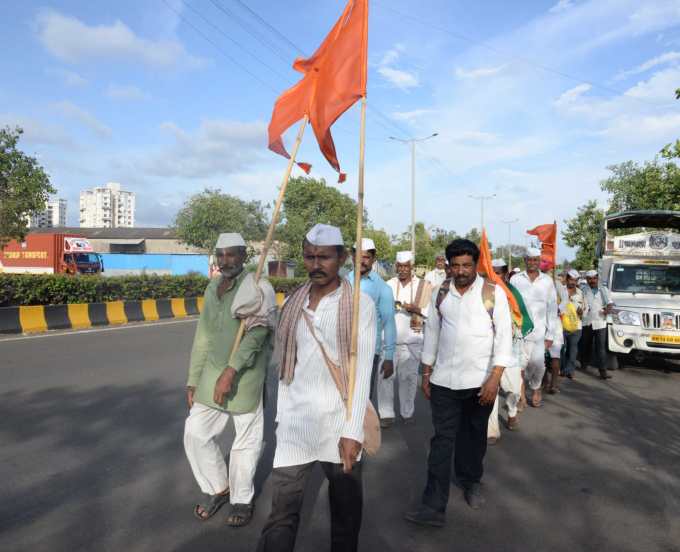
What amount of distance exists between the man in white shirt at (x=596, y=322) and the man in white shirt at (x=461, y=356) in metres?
6.53

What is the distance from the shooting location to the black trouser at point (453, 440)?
3.95m

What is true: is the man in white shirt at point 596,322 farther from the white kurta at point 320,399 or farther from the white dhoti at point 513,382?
the white kurta at point 320,399

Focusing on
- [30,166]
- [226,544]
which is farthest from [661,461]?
[30,166]

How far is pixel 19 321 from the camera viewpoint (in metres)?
13.3

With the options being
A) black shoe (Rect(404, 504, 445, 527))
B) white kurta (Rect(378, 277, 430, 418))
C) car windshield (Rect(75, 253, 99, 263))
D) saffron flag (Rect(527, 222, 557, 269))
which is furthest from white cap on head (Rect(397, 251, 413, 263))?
car windshield (Rect(75, 253, 99, 263))

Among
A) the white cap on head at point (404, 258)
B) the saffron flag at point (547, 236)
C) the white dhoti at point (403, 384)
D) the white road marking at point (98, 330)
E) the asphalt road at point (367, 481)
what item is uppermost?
the saffron flag at point (547, 236)

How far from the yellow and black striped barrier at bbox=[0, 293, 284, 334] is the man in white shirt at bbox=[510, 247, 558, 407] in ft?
35.3

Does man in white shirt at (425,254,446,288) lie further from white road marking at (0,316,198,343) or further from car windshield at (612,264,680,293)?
white road marking at (0,316,198,343)

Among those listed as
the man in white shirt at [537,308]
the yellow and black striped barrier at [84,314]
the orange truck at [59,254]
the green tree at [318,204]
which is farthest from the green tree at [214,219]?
the man in white shirt at [537,308]

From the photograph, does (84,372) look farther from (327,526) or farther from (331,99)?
(331,99)

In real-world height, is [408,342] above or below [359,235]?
below

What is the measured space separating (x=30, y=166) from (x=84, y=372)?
21250 millimetres

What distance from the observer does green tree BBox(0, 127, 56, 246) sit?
2602 cm

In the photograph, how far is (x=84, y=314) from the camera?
1497 centimetres
